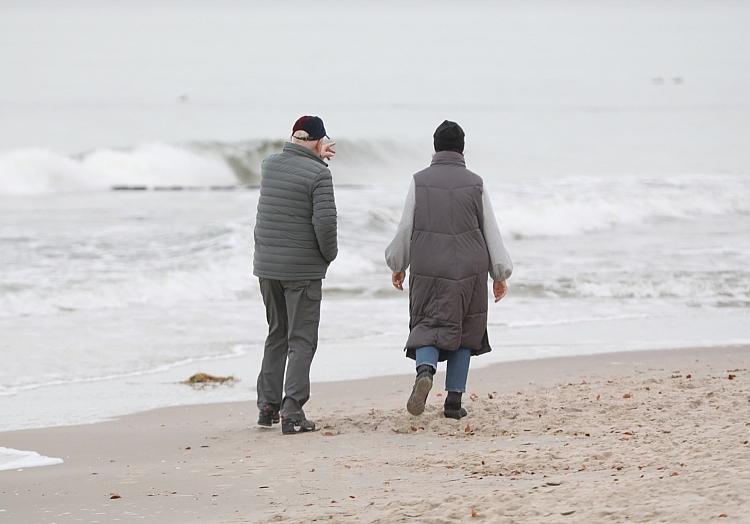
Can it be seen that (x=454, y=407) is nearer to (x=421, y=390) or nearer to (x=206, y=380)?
(x=421, y=390)

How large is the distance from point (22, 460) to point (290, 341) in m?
1.51

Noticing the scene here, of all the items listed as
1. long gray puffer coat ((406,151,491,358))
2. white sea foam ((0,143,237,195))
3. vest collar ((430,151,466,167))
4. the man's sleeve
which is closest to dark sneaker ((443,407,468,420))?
long gray puffer coat ((406,151,491,358))

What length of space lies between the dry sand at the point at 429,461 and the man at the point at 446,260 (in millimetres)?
420

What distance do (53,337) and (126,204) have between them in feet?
46.0

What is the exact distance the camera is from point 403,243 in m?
6.42

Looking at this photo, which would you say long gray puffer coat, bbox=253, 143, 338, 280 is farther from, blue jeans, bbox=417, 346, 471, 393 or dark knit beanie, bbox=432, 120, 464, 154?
blue jeans, bbox=417, 346, 471, 393

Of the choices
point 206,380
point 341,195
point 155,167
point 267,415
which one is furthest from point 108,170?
point 267,415

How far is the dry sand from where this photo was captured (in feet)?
14.4

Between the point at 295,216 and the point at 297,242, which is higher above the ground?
the point at 295,216

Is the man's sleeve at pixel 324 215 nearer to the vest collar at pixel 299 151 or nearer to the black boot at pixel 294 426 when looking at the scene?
the vest collar at pixel 299 151

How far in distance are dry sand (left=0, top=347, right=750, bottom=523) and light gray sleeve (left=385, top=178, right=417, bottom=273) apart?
859 millimetres

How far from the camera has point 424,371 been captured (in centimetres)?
641

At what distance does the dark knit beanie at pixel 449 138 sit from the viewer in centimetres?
651

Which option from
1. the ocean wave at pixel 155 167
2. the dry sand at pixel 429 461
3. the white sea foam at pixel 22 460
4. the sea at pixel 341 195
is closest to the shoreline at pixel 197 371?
the sea at pixel 341 195
